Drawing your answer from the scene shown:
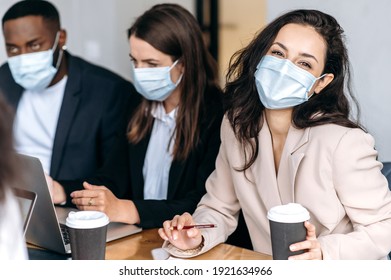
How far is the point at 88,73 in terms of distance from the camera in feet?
9.89

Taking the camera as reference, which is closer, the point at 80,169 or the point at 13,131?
the point at 13,131

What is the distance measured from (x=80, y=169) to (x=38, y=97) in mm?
394

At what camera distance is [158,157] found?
8.55ft

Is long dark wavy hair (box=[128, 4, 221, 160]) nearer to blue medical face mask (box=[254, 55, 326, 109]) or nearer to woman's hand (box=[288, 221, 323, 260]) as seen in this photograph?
blue medical face mask (box=[254, 55, 326, 109])

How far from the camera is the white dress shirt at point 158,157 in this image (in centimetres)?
259

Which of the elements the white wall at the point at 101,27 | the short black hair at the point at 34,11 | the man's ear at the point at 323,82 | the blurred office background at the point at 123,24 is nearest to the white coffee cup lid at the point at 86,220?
the man's ear at the point at 323,82

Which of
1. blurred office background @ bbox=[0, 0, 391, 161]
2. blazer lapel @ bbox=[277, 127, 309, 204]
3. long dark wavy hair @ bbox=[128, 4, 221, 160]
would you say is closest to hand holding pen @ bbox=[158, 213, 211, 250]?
blazer lapel @ bbox=[277, 127, 309, 204]

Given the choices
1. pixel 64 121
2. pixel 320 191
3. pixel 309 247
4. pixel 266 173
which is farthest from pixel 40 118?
pixel 309 247

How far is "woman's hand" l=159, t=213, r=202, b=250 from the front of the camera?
1.77m

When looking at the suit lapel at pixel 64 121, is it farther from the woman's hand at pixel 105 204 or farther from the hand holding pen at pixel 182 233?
the hand holding pen at pixel 182 233
